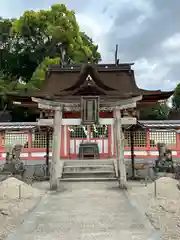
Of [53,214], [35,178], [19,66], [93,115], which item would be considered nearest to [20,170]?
[35,178]

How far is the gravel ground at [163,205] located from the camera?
19.1 feet

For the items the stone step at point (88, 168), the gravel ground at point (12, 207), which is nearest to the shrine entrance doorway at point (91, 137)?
the stone step at point (88, 168)

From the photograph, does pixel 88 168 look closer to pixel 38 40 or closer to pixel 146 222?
pixel 146 222

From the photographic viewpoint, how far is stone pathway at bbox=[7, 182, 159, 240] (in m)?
5.36

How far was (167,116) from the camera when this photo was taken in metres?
37.0

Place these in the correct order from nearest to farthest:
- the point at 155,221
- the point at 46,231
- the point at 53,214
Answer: the point at 46,231 < the point at 155,221 < the point at 53,214

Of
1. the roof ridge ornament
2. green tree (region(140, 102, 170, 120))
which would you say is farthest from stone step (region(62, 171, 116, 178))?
green tree (region(140, 102, 170, 120))

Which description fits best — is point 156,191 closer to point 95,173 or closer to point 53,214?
point 53,214

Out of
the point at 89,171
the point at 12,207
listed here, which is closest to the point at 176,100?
the point at 89,171

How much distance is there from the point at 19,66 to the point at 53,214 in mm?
31479

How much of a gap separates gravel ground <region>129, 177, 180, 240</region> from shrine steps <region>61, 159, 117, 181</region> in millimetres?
2301

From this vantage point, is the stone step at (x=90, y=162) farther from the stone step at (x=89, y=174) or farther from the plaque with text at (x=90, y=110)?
the plaque with text at (x=90, y=110)

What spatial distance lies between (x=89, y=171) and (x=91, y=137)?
6802 mm

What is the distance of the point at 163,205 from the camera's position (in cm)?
745
